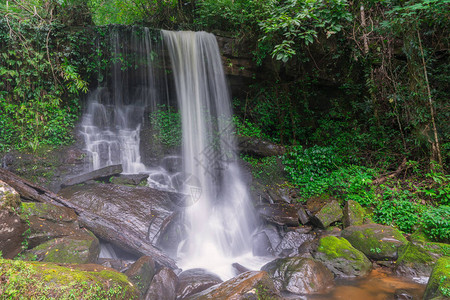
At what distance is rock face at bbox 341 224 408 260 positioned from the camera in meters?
4.86

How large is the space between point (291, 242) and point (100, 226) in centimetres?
424

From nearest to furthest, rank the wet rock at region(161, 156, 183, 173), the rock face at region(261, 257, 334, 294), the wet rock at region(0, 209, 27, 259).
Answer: the wet rock at region(0, 209, 27, 259), the rock face at region(261, 257, 334, 294), the wet rock at region(161, 156, 183, 173)

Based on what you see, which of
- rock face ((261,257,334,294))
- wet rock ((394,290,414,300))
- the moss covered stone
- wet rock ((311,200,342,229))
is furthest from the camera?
wet rock ((311,200,342,229))

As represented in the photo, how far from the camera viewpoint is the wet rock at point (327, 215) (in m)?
6.08

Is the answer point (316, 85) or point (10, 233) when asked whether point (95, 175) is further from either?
point (316, 85)

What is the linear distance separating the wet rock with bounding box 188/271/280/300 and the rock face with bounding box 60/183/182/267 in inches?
66.7

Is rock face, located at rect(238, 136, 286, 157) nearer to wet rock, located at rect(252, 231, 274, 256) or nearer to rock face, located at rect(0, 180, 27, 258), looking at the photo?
wet rock, located at rect(252, 231, 274, 256)

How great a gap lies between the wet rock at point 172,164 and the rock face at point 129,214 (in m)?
1.98

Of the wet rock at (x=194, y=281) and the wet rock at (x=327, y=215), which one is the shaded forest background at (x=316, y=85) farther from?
the wet rock at (x=194, y=281)

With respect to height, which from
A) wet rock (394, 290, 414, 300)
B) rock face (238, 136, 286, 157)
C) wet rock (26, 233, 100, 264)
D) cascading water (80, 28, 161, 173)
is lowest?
wet rock (394, 290, 414, 300)

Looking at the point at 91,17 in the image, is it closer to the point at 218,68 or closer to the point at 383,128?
the point at 218,68

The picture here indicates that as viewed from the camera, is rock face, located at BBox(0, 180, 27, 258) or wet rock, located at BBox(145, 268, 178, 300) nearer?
rock face, located at BBox(0, 180, 27, 258)

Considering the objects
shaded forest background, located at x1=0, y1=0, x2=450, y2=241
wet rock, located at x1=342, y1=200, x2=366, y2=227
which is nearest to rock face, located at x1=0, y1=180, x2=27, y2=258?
shaded forest background, located at x1=0, y1=0, x2=450, y2=241

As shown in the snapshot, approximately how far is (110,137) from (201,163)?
3381mm
